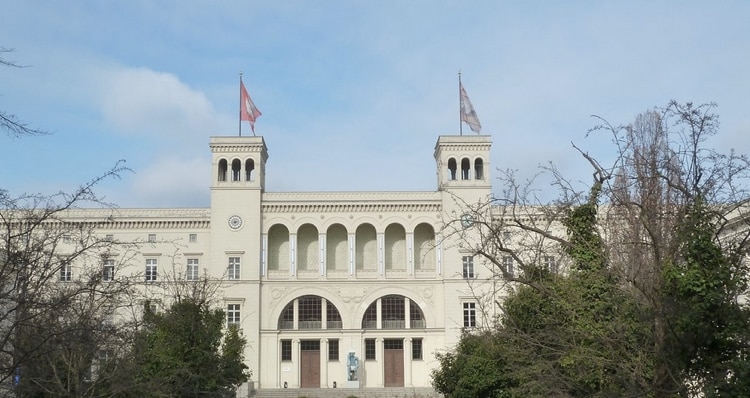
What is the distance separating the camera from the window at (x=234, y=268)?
58084 millimetres

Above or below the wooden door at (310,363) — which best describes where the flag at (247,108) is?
above

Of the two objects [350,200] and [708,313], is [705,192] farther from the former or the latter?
[350,200]

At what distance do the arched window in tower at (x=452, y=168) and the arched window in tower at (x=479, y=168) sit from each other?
1.39 metres

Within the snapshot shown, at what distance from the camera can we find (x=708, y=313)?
15383 mm

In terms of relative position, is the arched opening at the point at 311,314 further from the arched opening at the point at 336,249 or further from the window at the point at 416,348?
the window at the point at 416,348

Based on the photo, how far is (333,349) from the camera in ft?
192

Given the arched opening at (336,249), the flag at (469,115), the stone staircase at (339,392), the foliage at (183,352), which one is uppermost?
the flag at (469,115)

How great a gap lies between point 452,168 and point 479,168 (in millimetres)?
1972

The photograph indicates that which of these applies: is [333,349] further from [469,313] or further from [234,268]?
[469,313]

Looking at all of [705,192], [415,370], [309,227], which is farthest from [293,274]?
[705,192]

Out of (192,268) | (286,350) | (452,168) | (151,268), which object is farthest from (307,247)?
(452,168)

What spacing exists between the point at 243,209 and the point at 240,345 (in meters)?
16.9

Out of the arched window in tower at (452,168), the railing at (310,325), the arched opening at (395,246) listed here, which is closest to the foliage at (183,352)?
the railing at (310,325)

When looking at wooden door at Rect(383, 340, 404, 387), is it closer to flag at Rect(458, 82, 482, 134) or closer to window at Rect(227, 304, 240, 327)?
window at Rect(227, 304, 240, 327)
